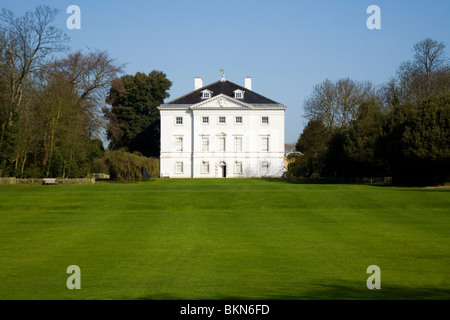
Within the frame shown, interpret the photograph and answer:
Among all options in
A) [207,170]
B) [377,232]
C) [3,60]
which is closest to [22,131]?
[3,60]

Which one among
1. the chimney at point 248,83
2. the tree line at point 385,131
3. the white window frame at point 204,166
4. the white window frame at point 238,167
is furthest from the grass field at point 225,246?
the chimney at point 248,83

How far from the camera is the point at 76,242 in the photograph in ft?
47.9

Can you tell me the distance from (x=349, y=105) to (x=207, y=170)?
1950cm

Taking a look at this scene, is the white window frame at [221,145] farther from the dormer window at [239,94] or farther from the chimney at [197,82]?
the chimney at [197,82]

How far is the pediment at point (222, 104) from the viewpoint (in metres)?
63.5

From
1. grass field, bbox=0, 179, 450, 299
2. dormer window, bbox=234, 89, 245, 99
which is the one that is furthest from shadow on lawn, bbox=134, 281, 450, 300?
dormer window, bbox=234, 89, 245, 99

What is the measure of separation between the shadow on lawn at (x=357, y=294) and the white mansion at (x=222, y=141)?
182 feet

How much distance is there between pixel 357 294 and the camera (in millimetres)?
8352

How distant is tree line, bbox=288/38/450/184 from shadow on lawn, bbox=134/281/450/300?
3299 cm

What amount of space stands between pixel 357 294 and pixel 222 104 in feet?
185

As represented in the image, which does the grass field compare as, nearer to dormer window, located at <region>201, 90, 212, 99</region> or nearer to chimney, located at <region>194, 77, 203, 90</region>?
dormer window, located at <region>201, 90, 212, 99</region>

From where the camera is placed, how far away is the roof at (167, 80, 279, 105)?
65.1 meters
